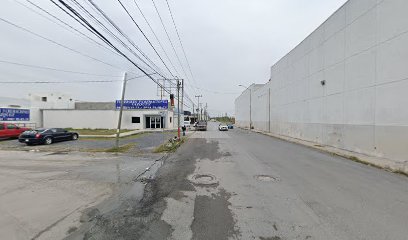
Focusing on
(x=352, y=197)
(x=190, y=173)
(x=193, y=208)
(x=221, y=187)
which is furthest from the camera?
(x=190, y=173)

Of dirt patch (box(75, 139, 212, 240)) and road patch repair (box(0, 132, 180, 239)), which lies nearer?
dirt patch (box(75, 139, 212, 240))

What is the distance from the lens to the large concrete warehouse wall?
11742 mm

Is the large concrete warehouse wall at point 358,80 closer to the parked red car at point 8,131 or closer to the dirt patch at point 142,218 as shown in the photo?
the dirt patch at point 142,218

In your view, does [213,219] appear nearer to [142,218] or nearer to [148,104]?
[142,218]

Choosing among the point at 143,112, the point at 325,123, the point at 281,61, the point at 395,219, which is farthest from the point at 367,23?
the point at 143,112

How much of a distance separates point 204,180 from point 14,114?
35.3m

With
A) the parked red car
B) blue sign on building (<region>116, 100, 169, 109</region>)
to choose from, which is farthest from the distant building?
the parked red car

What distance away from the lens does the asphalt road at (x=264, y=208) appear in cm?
424

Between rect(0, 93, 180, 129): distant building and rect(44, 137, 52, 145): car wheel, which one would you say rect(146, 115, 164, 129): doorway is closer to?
rect(0, 93, 180, 129): distant building

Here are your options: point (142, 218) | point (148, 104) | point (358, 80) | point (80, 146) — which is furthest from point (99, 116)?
point (142, 218)

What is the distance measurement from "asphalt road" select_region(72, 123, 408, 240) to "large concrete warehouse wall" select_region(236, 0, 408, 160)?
440 centimetres

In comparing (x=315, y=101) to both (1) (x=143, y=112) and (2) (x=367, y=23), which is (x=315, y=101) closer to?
(2) (x=367, y=23)

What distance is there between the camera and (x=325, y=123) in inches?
787

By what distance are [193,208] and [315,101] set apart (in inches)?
780
